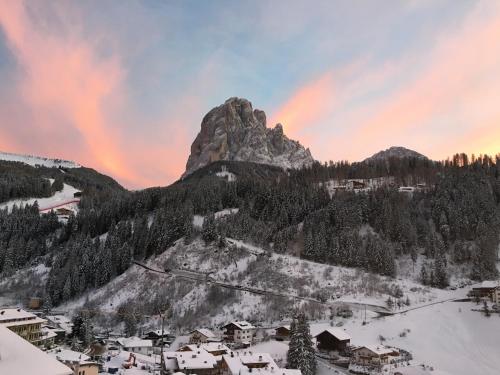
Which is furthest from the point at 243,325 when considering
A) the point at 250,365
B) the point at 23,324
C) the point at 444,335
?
the point at 23,324

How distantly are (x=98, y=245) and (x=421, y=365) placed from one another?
8899 cm

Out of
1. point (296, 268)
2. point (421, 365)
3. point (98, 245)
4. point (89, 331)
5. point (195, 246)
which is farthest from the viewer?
point (98, 245)

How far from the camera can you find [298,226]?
11244 cm

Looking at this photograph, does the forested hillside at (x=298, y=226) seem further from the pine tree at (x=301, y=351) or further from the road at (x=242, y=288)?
the pine tree at (x=301, y=351)

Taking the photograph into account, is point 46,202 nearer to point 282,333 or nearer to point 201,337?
point 201,337

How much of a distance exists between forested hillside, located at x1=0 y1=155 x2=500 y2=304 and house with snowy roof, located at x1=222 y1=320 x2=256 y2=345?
109 ft

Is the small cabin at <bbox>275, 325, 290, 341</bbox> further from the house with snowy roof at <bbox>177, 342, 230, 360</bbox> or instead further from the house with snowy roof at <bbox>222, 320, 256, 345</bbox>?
the house with snowy roof at <bbox>177, 342, 230, 360</bbox>

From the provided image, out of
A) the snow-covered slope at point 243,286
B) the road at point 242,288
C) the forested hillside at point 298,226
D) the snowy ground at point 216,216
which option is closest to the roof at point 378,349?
the snow-covered slope at point 243,286

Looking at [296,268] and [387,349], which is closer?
[387,349]

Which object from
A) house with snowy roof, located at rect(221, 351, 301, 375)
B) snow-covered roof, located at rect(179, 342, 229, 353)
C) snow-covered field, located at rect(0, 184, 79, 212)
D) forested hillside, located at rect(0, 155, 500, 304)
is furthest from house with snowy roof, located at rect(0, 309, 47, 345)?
snow-covered field, located at rect(0, 184, 79, 212)

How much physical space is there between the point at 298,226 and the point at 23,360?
103m

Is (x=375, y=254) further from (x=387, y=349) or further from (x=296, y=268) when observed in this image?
(x=387, y=349)

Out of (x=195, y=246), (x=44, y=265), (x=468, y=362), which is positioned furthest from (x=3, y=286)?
(x=468, y=362)

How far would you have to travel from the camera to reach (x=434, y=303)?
74.6 m
